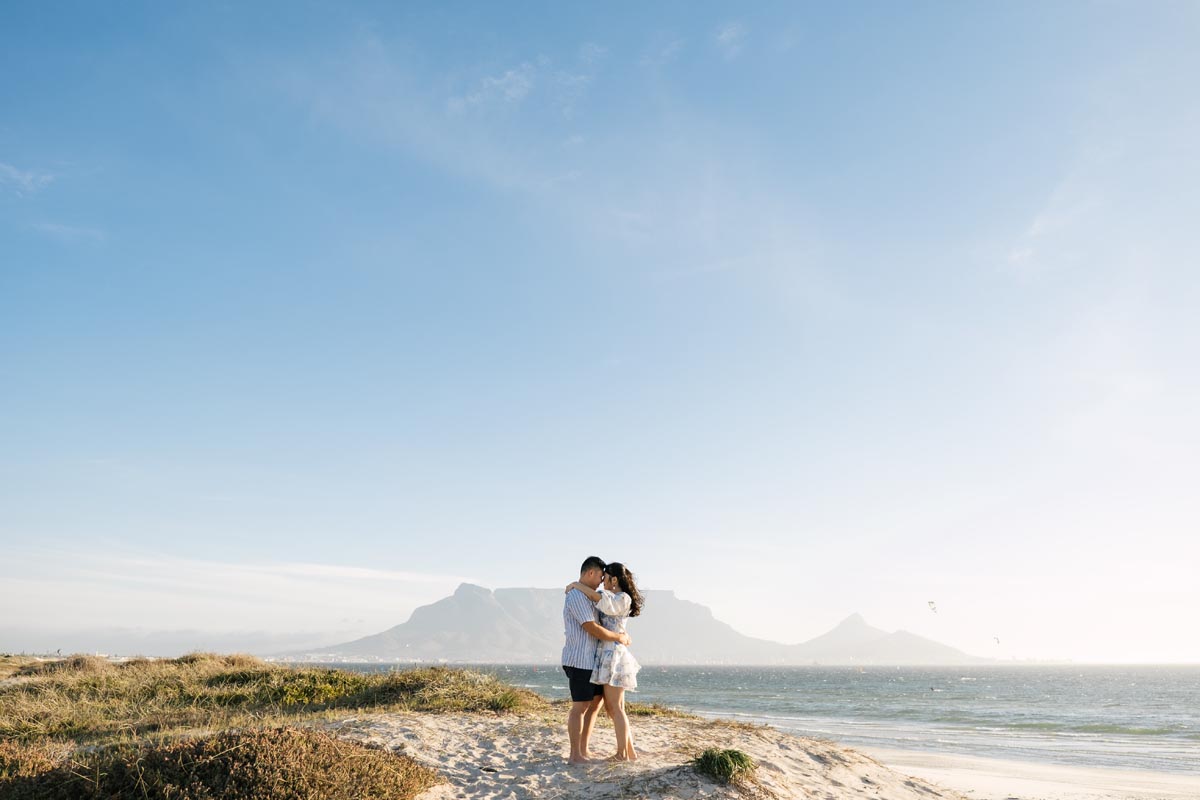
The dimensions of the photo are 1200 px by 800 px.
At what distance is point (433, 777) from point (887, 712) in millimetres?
48259

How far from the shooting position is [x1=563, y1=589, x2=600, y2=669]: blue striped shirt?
8.91m

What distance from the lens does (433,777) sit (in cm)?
884

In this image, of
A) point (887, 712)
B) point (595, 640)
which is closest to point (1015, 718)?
point (887, 712)

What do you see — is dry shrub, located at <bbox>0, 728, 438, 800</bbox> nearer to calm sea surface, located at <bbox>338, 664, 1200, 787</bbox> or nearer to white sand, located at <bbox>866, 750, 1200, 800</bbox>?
calm sea surface, located at <bbox>338, 664, 1200, 787</bbox>

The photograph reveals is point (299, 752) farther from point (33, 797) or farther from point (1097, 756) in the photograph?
point (1097, 756)

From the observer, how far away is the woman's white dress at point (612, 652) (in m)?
8.89

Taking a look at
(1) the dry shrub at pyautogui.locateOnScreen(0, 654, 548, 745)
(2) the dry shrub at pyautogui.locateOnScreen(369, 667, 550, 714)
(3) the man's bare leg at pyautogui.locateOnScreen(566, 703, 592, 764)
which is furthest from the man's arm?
(2) the dry shrub at pyautogui.locateOnScreen(369, 667, 550, 714)

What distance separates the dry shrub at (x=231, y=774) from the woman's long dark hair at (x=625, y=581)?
3.11 m

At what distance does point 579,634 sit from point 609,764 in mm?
1925

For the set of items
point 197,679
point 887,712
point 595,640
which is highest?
point 595,640

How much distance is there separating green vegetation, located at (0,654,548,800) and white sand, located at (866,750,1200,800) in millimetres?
11032

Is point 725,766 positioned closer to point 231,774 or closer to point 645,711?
point 231,774

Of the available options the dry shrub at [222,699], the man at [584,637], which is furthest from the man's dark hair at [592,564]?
the dry shrub at [222,699]

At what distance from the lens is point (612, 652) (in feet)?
29.3
